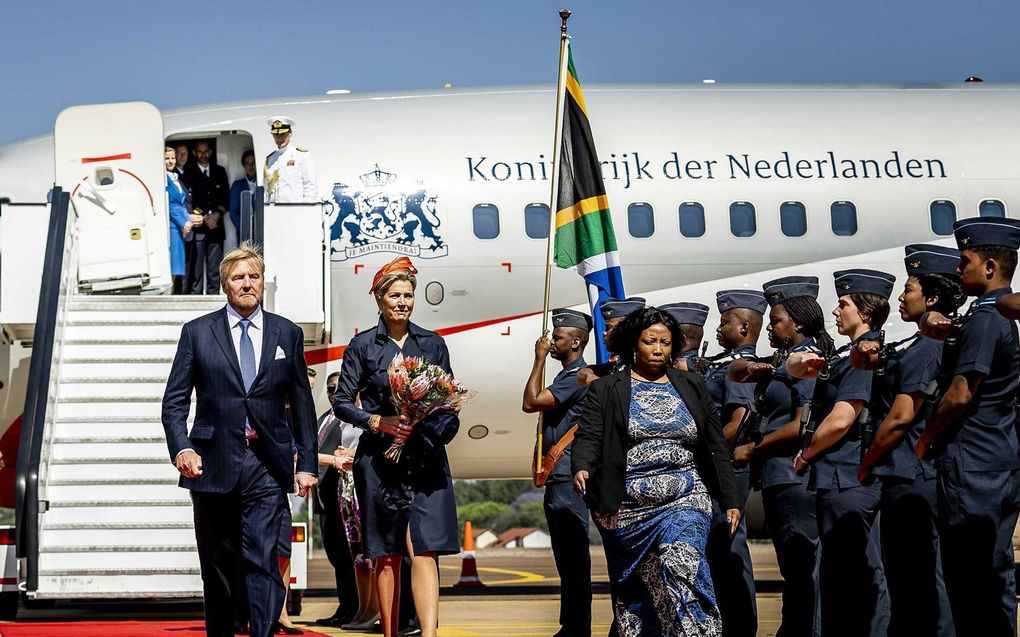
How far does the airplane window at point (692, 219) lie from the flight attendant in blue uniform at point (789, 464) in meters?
5.41

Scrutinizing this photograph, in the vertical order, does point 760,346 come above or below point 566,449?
above

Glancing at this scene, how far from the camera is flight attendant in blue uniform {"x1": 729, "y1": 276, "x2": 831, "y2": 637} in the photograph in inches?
278

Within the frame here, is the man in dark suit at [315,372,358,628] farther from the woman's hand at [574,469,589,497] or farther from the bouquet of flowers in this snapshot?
the woman's hand at [574,469,589,497]

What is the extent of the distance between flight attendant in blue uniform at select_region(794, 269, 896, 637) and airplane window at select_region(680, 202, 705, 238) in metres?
6.00

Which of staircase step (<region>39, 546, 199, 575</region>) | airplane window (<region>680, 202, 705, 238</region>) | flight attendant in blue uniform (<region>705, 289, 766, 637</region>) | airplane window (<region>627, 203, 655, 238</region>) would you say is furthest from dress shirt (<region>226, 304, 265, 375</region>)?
airplane window (<region>680, 202, 705, 238</region>)

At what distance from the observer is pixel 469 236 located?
1250cm

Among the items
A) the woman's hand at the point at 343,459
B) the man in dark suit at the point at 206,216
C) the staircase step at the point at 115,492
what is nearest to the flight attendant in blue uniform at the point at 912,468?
the woman's hand at the point at 343,459

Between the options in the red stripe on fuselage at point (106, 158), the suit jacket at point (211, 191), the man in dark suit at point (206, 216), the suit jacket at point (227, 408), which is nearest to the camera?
the suit jacket at point (227, 408)

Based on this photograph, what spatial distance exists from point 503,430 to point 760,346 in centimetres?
240

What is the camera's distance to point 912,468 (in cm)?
629

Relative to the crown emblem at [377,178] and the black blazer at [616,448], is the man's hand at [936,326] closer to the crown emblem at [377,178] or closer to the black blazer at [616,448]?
the black blazer at [616,448]

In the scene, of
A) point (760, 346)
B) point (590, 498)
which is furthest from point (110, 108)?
point (590, 498)

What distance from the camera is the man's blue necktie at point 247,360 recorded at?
6224 mm

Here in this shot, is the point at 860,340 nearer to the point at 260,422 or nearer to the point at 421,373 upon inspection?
the point at 421,373
